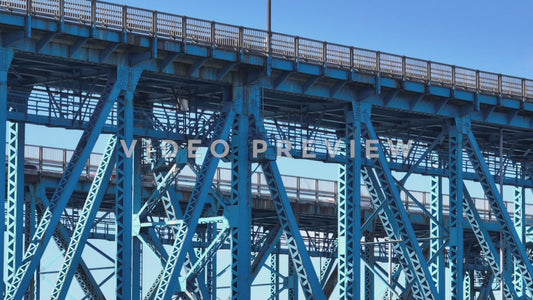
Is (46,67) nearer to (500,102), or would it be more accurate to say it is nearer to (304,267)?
(304,267)

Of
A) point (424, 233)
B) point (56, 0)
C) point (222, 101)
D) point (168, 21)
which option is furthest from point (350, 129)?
point (424, 233)

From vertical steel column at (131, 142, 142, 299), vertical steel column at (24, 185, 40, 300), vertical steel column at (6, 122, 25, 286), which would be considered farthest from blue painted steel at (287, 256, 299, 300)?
vertical steel column at (6, 122, 25, 286)

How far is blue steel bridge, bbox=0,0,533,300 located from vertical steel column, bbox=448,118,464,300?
2.3 inches

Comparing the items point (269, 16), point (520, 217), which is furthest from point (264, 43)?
point (520, 217)

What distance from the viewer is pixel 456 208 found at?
68875 mm

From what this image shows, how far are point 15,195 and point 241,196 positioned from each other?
28.7 feet

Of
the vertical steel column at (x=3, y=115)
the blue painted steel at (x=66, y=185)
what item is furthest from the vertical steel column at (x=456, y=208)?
the vertical steel column at (x=3, y=115)

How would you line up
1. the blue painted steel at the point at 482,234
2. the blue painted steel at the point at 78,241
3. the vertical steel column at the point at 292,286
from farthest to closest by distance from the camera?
the vertical steel column at the point at 292,286 → the blue painted steel at the point at 482,234 → the blue painted steel at the point at 78,241

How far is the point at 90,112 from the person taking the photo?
59.3 metres

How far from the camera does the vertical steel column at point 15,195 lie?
6244 cm

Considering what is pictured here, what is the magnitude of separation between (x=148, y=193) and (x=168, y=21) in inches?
802

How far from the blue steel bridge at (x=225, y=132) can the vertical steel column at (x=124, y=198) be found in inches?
1.9

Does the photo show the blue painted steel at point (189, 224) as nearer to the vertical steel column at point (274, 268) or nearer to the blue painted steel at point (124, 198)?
the blue painted steel at point (124, 198)

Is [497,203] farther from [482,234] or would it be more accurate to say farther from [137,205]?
[137,205]
